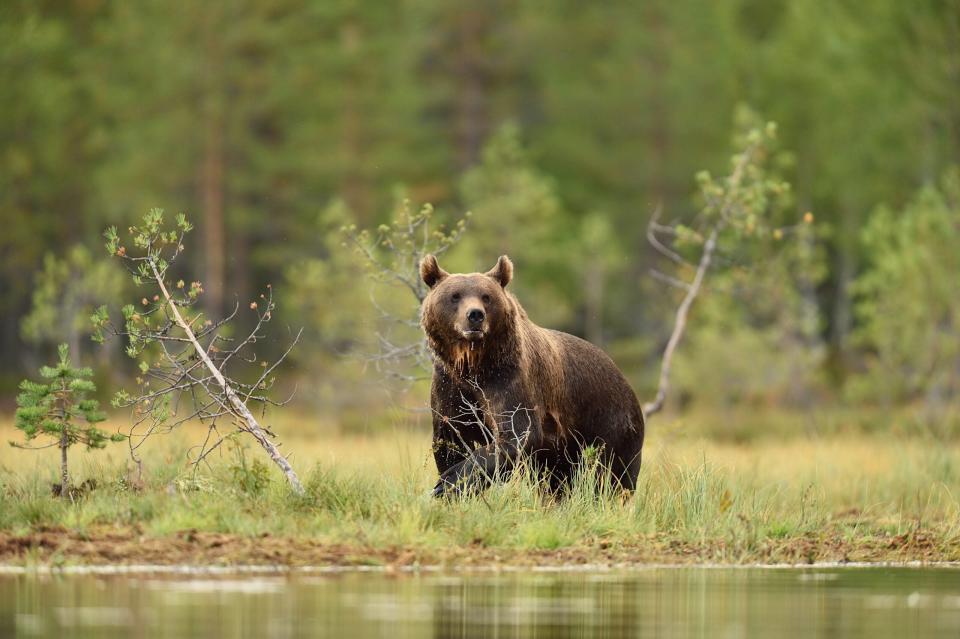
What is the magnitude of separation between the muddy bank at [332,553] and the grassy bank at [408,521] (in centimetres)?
1

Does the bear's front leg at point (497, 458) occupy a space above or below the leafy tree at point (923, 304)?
below

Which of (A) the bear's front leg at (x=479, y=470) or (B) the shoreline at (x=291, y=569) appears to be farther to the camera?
(A) the bear's front leg at (x=479, y=470)

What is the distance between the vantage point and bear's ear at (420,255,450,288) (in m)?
13.2

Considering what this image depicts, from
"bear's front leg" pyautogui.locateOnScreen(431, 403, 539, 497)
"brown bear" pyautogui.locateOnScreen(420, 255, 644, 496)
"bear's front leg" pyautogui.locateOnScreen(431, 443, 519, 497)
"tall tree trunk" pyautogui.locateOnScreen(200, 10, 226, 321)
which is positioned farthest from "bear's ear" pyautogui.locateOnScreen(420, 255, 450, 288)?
"tall tree trunk" pyautogui.locateOnScreen(200, 10, 226, 321)

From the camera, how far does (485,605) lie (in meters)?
8.91

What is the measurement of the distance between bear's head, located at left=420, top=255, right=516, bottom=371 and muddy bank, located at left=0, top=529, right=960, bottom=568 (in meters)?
2.04

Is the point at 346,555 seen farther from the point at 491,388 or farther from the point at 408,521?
the point at 491,388

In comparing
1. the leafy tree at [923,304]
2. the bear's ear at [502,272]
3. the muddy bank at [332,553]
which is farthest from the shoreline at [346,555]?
the leafy tree at [923,304]

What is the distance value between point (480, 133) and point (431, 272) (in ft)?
137

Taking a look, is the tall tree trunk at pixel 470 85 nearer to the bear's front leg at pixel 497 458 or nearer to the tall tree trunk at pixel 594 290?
the tall tree trunk at pixel 594 290

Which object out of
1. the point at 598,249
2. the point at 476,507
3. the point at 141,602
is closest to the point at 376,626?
the point at 141,602

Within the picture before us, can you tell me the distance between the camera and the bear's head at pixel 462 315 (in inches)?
499

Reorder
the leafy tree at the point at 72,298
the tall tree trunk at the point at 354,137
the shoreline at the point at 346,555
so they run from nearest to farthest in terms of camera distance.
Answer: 1. the shoreline at the point at 346,555
2. the leafy tree at the point at 72,298
3. the tall tree trunk at the point at 354,137

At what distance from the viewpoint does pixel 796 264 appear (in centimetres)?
4000
